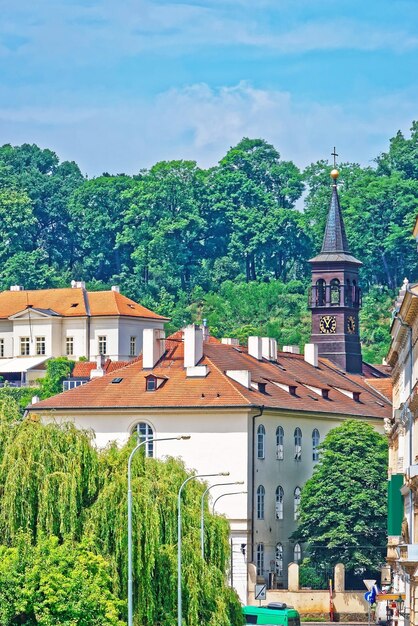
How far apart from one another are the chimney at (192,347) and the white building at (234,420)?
0.17 feet

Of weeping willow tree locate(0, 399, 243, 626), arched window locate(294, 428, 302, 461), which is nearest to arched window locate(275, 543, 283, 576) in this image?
arched window locate(294, 428, 302, 461)

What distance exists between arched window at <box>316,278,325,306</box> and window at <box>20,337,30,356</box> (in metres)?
41.5

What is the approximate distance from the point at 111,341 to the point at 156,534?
117 metres

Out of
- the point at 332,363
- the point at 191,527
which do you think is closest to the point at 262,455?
the point at 332,363

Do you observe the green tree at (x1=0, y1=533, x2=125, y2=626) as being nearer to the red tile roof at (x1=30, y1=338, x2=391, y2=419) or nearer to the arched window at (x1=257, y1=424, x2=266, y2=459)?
the red tile roof at (x1=30, y1=338, x2=391, y2=419)

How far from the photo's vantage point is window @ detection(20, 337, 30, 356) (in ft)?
641

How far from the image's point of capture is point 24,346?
196250 millimetres

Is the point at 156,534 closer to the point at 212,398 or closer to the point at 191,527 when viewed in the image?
the point at 191,527

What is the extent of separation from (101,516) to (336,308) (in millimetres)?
83466

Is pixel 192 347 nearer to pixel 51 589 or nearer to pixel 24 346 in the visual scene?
pixel 51 589

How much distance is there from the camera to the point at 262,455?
126 metres

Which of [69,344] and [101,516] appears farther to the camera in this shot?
[69,344]

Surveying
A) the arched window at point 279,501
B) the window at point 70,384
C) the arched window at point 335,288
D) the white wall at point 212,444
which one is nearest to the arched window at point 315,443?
the arched window at point 279,501

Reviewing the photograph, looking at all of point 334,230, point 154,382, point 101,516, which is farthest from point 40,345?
point 101,516
